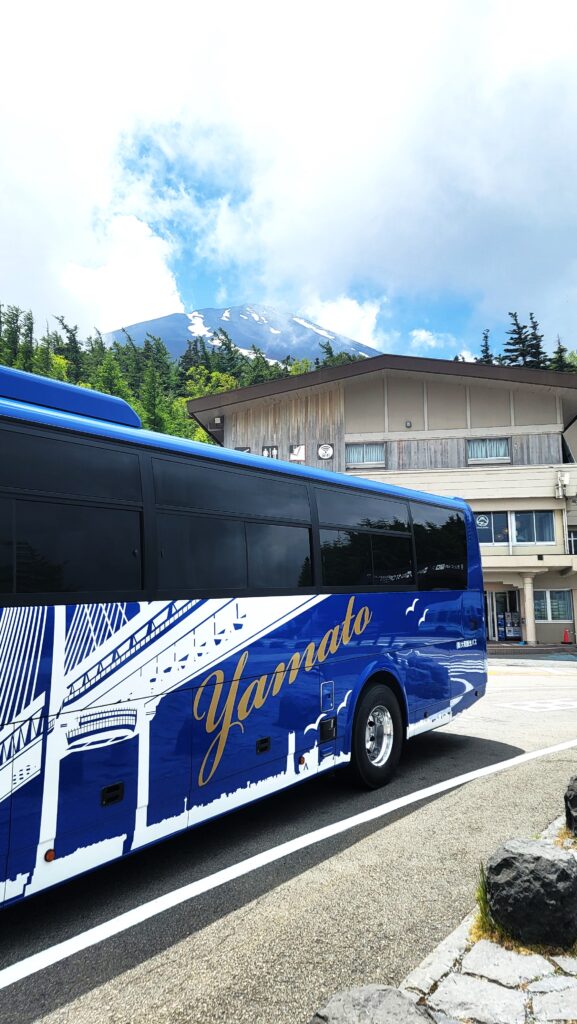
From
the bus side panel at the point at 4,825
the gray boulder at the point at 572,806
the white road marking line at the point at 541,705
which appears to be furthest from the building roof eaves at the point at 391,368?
the bus side panel at the point at 4,825

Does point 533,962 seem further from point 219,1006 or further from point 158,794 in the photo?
point 158,794

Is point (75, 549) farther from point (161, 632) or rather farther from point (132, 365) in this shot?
point (132, 365)

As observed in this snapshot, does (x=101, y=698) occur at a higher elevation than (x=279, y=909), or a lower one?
higher

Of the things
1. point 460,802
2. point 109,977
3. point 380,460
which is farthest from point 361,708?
point 380,460

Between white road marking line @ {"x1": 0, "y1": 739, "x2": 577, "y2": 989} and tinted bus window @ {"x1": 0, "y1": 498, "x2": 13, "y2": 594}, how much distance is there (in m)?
2.10

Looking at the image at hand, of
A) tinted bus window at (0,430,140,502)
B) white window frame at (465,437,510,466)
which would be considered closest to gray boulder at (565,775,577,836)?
tinted bus window at (0,430,140,502)

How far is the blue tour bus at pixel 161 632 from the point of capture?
12.5 feet

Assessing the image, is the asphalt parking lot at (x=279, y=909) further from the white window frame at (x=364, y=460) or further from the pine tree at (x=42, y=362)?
the pine tree at (x=42, y=362)

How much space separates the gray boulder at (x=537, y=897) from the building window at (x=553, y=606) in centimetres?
2671

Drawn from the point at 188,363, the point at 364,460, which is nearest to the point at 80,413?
the point at 364,460

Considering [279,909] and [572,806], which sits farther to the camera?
[572,806]

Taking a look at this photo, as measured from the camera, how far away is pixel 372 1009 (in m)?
2.51

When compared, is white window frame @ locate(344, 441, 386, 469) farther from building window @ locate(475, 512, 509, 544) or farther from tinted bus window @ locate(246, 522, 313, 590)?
tinted bus window @ locate(246, 522, 313, 590)

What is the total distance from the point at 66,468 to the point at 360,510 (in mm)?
3770
